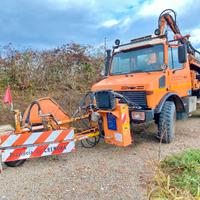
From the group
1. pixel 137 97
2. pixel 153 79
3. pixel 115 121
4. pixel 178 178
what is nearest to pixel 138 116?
pixel 137 97

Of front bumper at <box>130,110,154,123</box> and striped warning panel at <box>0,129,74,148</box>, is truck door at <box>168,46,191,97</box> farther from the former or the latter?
striped warning panel at <box>0,129,74,148</box>

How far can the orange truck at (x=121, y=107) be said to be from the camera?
466 centimetres

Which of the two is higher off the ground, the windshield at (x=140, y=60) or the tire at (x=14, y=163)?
the windshield at (x=140, y=60)

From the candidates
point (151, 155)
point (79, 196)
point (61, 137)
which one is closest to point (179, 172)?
point (151, 155)

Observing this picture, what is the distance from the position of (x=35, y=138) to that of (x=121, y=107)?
5.43 ft

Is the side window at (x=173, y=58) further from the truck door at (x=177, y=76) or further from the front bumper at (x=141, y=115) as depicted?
the front bumper at (x=141, y=115)

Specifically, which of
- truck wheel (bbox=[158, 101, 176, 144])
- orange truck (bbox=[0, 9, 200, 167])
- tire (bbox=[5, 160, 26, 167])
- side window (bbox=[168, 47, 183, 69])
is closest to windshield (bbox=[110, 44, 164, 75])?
orange truck (bbox=[0, 9, 200, 167])

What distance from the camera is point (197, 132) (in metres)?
6.90

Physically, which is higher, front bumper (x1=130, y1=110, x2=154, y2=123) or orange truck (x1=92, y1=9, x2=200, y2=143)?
orange truck (x1=92, y1=9, x2=200, y2=143)

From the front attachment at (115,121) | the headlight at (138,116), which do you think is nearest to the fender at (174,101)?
the headlight at (138,116)

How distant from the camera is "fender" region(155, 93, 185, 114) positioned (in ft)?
18.7

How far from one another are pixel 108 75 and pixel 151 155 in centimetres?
260

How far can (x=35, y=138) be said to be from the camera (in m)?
4.58

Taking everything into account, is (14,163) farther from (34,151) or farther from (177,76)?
(177,76)
